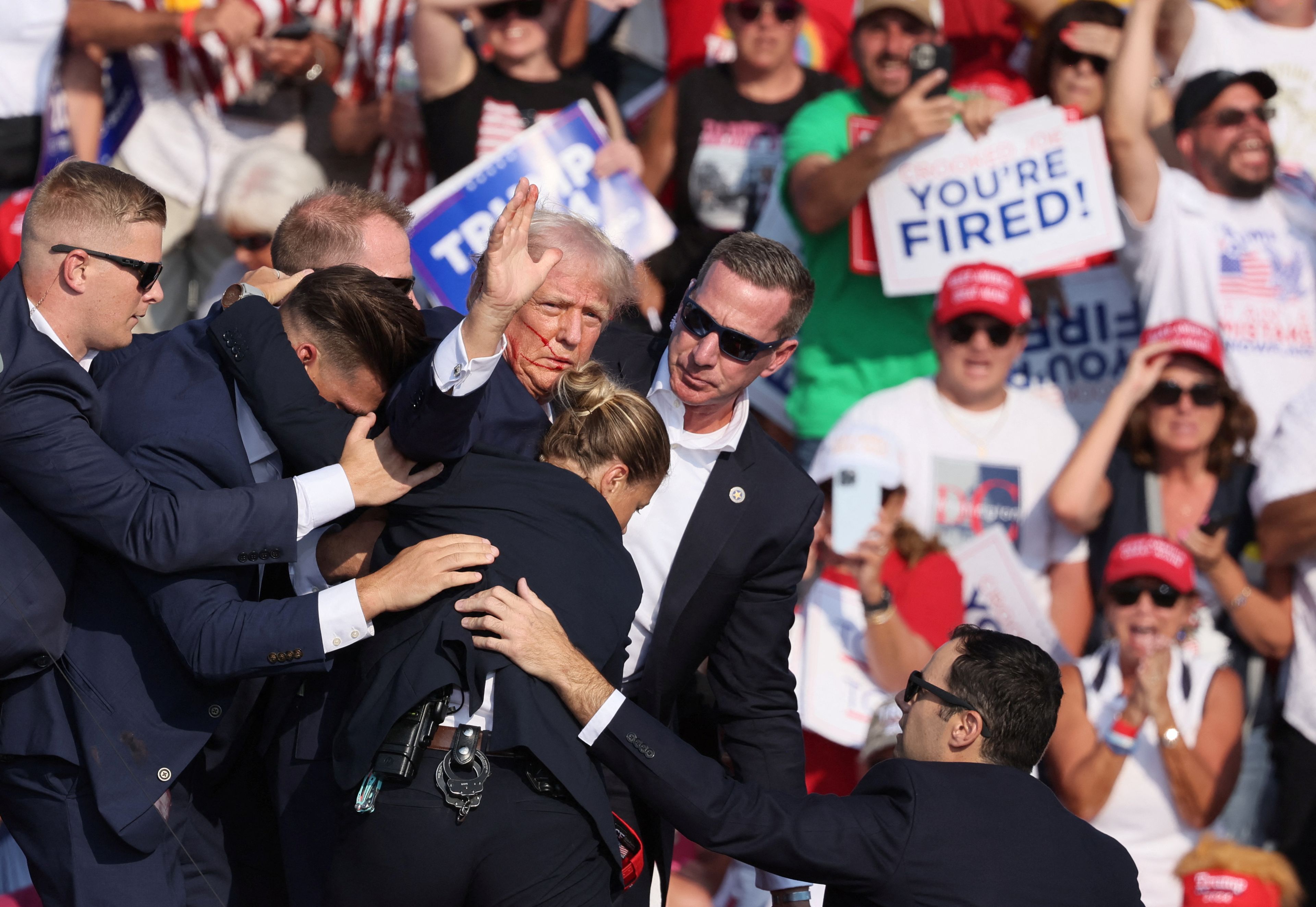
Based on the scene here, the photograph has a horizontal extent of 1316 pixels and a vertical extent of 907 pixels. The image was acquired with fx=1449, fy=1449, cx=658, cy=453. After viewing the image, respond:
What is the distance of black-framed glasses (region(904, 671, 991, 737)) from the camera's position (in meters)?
3.13

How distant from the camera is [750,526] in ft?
12.2

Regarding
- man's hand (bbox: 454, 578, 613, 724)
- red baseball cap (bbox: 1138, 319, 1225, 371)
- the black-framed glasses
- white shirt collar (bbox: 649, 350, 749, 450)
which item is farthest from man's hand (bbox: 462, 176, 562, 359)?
red baseball cap (bbox: 1138, 319, 1225, 371)

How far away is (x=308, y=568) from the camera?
131 inches

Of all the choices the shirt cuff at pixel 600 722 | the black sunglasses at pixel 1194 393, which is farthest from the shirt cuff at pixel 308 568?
the black sunglasses at pixel 1194 393

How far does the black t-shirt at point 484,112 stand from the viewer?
5910 millimetres

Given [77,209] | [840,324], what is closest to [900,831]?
[77,209]

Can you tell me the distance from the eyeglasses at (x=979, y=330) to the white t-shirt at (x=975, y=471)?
224 millimetres

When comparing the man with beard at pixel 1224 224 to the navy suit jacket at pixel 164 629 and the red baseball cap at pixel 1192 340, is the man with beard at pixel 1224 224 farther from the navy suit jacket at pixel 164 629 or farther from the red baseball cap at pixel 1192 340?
the navy suit jacket at pixel 164 629

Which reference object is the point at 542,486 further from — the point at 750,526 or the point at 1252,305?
the point at 1252,305

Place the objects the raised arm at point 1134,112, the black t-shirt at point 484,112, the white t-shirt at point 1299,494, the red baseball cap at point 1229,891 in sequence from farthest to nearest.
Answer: the raised arm at point 1134,112, the black t-shirt at point 484,112, the white t-shirt at point 1299,494, the red baseball cap at point 1229,891

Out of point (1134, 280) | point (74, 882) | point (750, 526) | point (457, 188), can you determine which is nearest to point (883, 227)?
point (1134, 280)

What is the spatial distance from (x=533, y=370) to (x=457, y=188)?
6.99 ft

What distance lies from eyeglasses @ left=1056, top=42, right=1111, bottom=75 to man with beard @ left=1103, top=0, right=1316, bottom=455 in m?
0.12

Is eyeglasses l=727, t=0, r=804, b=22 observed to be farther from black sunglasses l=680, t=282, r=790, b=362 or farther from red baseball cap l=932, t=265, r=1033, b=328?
black sunglasses l=680, t=282, r=790, b=362
